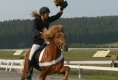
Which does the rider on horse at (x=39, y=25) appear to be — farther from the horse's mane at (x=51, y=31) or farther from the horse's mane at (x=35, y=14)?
the horse's mane at (x=51, y=31)

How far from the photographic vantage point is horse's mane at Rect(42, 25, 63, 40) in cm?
1148

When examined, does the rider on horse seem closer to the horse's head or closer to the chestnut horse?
the horse's head

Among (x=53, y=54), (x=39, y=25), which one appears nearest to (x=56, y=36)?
(x=53, y=54)

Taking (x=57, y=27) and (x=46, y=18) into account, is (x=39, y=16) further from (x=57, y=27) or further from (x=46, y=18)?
(x=57, y=27)

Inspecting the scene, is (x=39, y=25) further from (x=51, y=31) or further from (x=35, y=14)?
(x=51, y=31)

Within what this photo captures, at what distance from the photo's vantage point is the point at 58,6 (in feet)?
42.8

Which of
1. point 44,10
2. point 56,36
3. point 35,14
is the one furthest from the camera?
point 35,14

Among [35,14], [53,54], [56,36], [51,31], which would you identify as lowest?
[53,54]

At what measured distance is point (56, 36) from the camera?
11.4 metres

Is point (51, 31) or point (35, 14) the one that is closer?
point (51, 31)

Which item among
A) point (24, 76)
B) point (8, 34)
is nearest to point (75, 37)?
point (8, 34)

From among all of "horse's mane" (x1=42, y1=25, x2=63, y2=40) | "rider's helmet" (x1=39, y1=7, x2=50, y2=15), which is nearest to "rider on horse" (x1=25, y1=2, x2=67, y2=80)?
A: "rider's helmet" (x1=39, y1=7, x2=50, y2=15)

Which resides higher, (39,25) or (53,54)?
(39,25)

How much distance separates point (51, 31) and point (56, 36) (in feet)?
0.92
